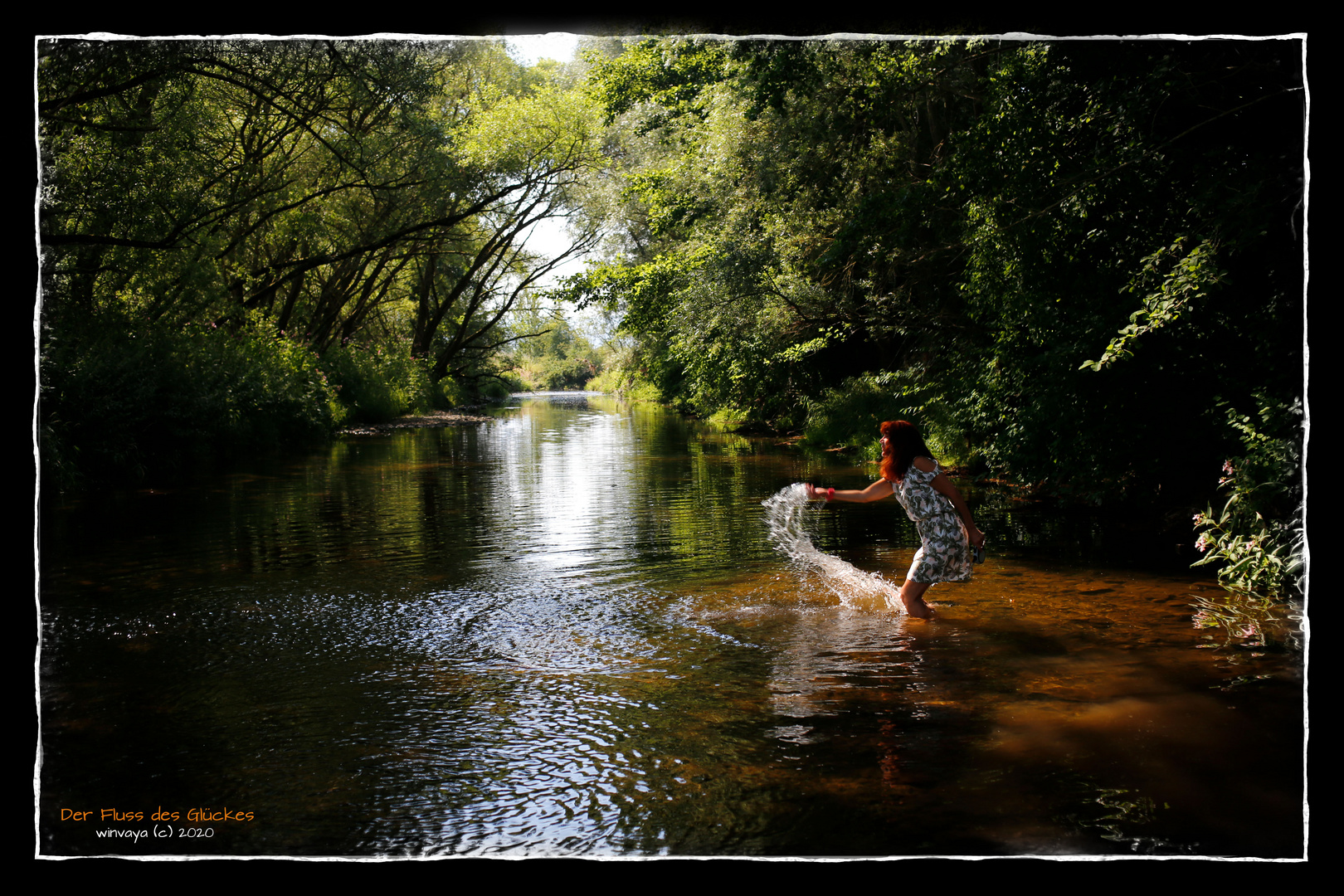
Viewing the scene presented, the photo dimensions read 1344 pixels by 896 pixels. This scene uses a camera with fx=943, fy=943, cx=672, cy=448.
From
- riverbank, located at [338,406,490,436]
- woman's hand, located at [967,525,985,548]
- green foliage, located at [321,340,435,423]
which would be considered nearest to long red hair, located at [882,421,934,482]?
woman's hand, located at [967,525,985,548]

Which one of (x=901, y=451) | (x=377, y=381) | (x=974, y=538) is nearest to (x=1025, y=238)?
(x=901, y=451)

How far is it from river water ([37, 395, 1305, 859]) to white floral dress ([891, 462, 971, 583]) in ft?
1.35

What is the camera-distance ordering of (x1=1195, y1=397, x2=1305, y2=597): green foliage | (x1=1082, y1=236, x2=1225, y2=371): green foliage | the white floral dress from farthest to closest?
(x1=1082, y1=236, x2=1225, y2=371): green foliage
(x1=1195, y1=397, x2=1305, y2=597): green foliage
the white floral dress

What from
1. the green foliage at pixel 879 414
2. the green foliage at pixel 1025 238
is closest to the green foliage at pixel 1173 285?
the green foliage at pixel 1025 238

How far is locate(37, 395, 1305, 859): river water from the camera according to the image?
13.2ft

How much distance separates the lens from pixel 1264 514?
8.24 m

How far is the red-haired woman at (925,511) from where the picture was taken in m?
7.38

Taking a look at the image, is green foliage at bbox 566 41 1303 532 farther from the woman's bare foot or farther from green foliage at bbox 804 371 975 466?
the woman's bare foot

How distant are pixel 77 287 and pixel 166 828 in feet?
56.0

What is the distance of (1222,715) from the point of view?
521 centimetres

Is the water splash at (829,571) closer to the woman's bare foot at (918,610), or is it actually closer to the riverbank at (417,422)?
the woman's bare foot at (918,610)

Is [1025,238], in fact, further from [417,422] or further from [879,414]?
[417,422]

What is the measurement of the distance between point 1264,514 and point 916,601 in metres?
Answer: 3.39

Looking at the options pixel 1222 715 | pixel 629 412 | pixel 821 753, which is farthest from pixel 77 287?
pixel 629 412
